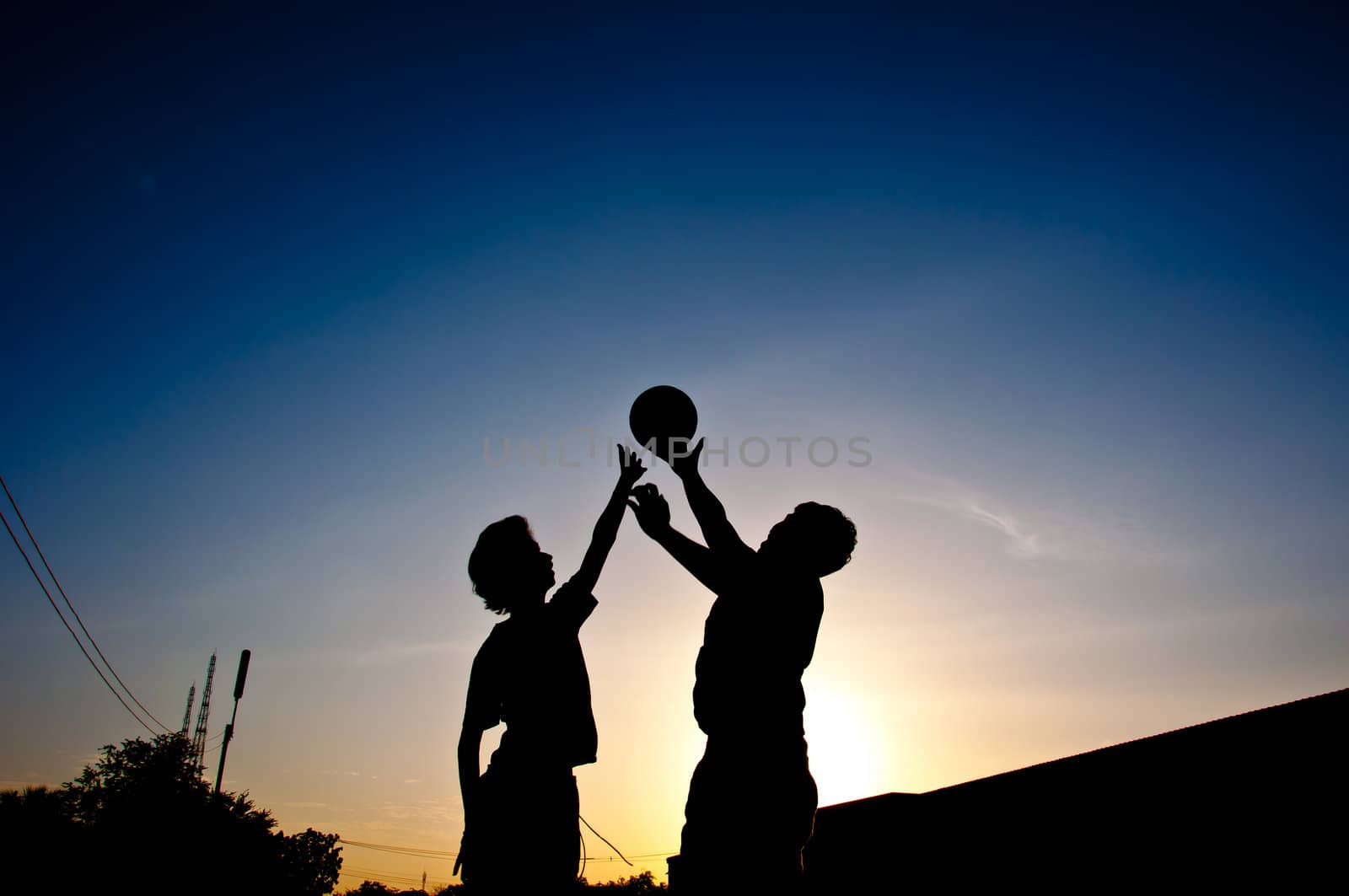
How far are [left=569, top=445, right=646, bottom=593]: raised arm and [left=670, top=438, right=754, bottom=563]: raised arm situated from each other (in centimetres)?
46

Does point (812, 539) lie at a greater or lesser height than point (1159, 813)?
greater

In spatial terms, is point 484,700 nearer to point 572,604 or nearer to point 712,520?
point 572,604

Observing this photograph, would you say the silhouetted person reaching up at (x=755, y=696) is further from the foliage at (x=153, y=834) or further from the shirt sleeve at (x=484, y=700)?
the foliage at (x=153, y=834)

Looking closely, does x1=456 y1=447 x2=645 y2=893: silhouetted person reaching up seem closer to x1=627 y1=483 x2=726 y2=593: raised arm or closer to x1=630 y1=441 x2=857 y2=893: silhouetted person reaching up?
x1=627 y1=483 x2=726 y2=593: raised arm

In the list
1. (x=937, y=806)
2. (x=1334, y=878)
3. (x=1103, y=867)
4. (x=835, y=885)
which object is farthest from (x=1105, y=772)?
(x=835, y=885)

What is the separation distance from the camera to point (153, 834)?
86.1 feet

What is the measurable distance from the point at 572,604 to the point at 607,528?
0.48 meters

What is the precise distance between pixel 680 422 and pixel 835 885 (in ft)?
26.9

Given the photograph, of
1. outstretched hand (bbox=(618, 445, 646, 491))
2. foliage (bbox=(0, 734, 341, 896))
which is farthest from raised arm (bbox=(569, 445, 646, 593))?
foliage (bbox=(0, 734, 341, 896))

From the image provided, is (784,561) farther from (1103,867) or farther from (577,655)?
(1103,867)

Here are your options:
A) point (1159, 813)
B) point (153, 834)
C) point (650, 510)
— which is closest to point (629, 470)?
point (650, 510)

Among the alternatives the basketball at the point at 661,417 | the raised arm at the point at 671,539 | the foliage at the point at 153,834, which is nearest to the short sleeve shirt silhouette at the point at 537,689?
the raised arm at the point at 671,539

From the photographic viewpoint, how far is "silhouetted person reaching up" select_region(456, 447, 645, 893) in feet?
9.68

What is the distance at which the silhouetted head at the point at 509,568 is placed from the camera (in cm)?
343
